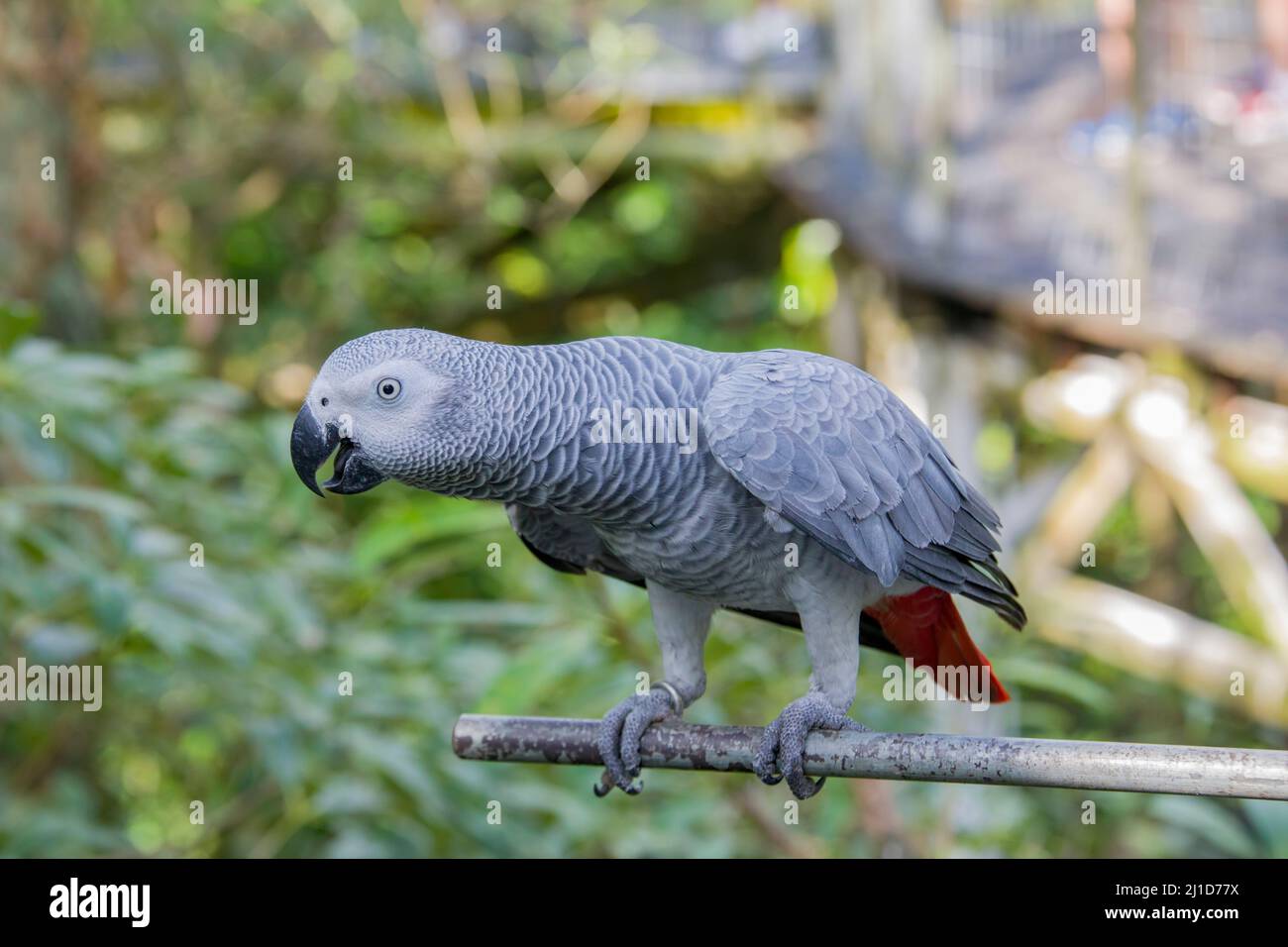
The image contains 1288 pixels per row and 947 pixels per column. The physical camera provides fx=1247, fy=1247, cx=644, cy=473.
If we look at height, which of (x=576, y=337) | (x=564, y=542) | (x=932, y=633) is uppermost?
(x=576, y=337)

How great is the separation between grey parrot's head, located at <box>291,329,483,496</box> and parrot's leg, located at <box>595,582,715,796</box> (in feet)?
1.39

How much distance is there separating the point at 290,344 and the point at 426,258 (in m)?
0.60


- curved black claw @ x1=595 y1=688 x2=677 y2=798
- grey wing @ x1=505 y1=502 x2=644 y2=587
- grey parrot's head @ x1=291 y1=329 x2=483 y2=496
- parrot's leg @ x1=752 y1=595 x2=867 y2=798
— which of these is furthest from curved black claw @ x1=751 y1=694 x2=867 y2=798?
grey parrot's head @ x1=291 y1=329 x2=483 y2=496

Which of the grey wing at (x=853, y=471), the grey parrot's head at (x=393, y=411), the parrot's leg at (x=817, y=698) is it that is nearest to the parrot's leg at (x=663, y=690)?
the parrot's leg at (x=817, y=698)

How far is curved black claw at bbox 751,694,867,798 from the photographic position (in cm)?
140

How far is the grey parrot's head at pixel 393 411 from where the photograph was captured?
120 cm

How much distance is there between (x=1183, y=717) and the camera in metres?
3.94

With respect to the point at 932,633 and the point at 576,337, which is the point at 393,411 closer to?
the point at 932,633

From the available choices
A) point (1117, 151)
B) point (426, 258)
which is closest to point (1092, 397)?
point (1117, 151)

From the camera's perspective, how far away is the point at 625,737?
1.52 meters

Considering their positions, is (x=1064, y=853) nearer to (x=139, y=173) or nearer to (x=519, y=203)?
(x=519, y=203)

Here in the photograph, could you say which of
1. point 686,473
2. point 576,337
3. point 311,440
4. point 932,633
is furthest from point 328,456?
point 576,337

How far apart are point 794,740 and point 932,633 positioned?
13.6 inches

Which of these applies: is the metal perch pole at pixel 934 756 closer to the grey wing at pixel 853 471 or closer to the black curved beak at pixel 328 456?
the grey wing at pixel 853 471
